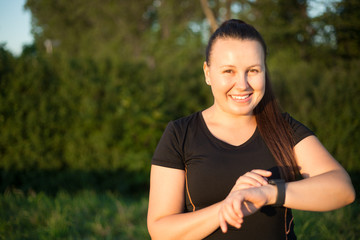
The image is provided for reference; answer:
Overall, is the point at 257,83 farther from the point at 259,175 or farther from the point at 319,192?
the point at 319,192

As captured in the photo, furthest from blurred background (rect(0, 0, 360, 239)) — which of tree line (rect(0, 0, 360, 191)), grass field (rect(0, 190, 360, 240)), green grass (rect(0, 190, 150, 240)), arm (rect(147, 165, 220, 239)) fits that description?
arm (rect(147, 165, 220, 239))

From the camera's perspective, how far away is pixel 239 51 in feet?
5.49

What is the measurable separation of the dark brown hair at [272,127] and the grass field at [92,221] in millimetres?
1901

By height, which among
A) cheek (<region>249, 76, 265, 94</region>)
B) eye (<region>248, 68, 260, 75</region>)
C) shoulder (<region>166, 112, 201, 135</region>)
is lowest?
shoulder (<region>166, 112, 201, 135</region>)

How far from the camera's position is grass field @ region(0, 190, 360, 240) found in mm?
3434

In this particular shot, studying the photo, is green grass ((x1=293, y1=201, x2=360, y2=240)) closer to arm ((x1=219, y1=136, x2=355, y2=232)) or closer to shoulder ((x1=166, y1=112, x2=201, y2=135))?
arm ((x1=219, y1=136, x2=355, y2=232))

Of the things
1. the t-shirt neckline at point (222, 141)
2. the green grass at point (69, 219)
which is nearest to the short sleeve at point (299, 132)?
the t-shirt neckline at point (222, 141)

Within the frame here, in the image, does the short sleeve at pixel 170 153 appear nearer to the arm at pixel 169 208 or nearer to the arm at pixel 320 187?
the arm at pixel 169 208

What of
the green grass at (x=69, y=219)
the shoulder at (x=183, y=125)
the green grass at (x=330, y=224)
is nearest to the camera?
the shoulder at (x=183, y=125)

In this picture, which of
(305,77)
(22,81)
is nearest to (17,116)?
(22,81)

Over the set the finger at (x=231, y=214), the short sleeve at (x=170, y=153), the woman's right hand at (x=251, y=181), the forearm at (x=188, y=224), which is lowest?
the forearm at (x=188, y=224)

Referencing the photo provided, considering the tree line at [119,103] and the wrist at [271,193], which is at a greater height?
the tree line at [119,103]

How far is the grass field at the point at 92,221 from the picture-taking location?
11.3ft

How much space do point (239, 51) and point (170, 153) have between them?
0.67m
